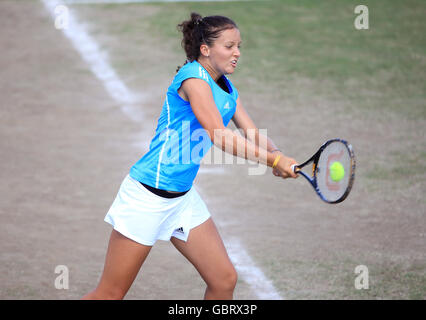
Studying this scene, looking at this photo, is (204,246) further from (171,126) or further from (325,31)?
(325,31)

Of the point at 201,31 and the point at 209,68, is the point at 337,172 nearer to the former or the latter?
the point at 209,68

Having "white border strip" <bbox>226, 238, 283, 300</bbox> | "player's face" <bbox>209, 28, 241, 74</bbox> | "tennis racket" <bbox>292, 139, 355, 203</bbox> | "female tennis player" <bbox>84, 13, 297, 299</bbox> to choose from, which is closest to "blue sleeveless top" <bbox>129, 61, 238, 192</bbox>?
"female tennis player" <bbox>84, 13, 297, 299</bbox>

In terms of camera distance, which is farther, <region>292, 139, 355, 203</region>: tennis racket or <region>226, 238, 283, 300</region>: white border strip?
<region>226, 238, 283, 300</region>: white border strip

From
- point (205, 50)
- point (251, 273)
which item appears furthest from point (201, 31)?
point (251, 273)

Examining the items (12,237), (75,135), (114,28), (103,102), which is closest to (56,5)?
(114,28)

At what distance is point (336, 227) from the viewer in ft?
22.1

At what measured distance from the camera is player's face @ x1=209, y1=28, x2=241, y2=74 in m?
4.18

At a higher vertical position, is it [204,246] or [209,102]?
[209,102]

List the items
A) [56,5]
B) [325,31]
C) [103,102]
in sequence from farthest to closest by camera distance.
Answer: [56,5]
[325,31]
[103,102]

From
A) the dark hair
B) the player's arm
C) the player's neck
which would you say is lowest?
the player's arm

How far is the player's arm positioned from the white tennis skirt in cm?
52

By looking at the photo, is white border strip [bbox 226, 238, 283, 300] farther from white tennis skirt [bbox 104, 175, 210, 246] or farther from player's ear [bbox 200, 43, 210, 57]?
player's ear [bbox 200, 43, 210, 57]

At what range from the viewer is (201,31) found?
13.9ft

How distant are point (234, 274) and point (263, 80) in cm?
691
